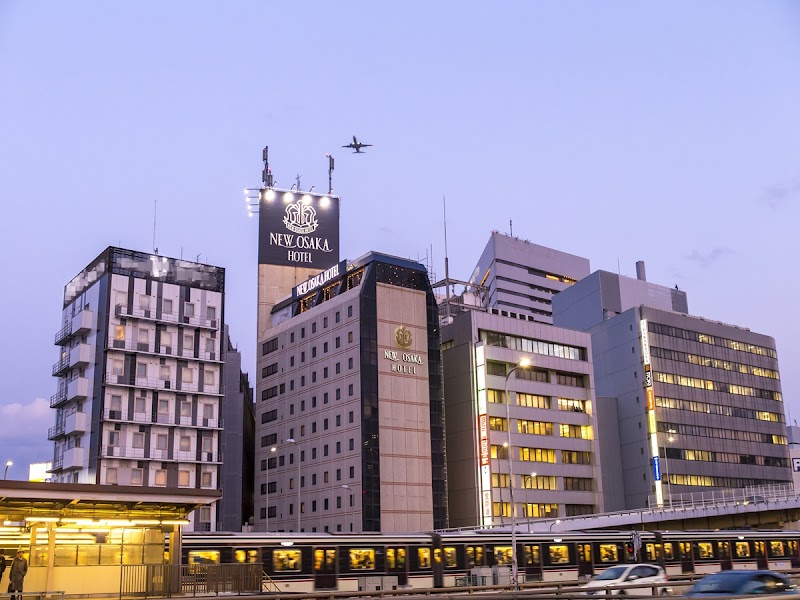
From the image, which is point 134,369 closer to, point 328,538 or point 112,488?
point 328,538

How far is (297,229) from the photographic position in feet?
487

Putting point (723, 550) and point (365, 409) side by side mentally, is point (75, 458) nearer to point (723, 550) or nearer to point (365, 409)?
point (365, 409)

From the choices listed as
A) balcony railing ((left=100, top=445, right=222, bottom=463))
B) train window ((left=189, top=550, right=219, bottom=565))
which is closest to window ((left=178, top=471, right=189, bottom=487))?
balcony railing ((left=100, top=445, right=222, bottom=463))

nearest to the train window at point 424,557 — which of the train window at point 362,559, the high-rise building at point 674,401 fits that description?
the train window at point 362,559

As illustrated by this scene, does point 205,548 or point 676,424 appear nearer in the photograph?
point 205,548

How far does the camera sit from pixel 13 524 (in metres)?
39.3

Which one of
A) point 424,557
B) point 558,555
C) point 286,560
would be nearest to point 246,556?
point 286,560

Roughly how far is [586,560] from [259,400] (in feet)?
259

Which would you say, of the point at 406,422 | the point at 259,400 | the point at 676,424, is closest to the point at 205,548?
the point at 406,422

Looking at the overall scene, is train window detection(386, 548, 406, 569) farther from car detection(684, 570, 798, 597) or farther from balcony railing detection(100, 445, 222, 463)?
balcony railing detection(100, 445, 222, 463)

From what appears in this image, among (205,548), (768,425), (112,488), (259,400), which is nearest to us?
(112,488)

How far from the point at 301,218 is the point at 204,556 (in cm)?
10124

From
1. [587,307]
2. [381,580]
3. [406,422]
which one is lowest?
[381,580]

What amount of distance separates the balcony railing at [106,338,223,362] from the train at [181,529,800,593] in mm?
51551
